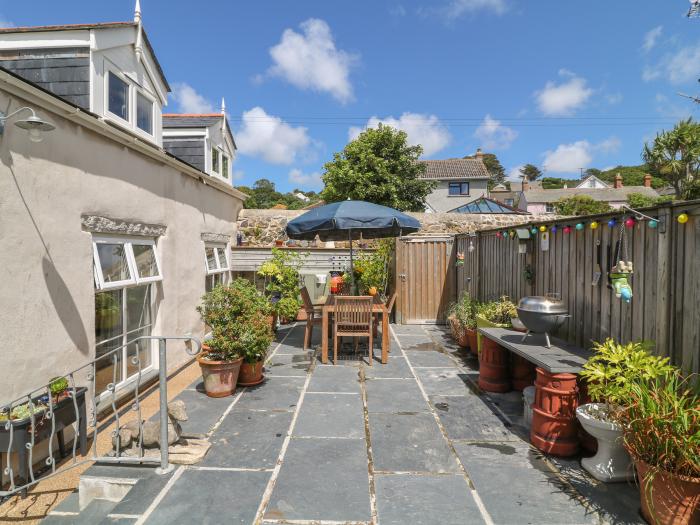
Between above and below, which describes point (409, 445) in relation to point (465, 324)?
below

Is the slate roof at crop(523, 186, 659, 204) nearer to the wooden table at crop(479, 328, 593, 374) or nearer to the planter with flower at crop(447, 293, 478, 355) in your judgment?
the planter with flower at crop(447, 293, 478, 355)

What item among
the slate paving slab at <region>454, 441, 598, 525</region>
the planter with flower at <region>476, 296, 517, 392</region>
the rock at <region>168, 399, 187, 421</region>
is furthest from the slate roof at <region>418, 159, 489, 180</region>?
the rock at <region>168, 399, 187, 421</region>

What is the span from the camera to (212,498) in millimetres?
2561

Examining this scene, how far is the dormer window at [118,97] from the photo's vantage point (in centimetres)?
476

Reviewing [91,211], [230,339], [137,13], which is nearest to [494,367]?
[230,339]

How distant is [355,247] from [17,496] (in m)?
8.22

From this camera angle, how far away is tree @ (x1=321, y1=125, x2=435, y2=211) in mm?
17141

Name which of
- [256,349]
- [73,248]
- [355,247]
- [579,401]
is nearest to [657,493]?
[579,401]

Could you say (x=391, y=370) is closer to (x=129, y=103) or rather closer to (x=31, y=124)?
(x=31, y=124)

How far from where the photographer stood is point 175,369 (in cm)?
552

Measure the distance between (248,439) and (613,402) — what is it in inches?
115

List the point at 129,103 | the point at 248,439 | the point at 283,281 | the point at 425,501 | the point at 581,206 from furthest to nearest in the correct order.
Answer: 1. the point at 581,206
2. the point at 283,281
3. the point at 129,103
4. the point at 248,439
5. the point at 425,501

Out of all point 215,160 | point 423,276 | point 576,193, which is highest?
point 576,193

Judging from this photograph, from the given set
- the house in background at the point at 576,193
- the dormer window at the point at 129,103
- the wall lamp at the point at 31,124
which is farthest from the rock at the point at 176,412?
the house in background at the point at 576,193
